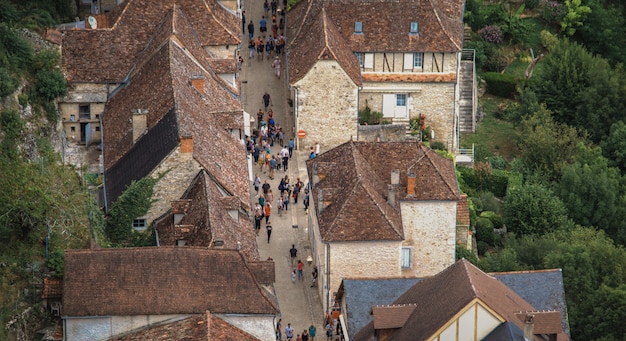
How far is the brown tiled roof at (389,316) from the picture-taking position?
6175 cm

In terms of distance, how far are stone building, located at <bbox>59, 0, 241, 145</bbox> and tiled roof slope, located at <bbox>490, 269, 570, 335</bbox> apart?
987 inches

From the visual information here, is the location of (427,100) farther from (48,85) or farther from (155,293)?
(155,293)

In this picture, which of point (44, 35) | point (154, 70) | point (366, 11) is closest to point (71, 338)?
point (154, 70)

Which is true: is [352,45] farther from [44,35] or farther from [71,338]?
[71,338]

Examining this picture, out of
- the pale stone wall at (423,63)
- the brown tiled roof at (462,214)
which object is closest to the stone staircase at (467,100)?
the pale stone wall at (423,63)

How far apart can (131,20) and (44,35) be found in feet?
16.2

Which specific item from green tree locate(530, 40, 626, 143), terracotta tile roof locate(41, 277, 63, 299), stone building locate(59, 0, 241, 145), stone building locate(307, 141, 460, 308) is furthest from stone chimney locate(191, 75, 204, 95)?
green tree locate(530, 40, 626, 143)

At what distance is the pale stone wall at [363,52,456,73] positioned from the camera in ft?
295

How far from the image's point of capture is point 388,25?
9019 centimetres

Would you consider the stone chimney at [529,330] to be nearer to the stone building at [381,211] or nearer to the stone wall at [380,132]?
the stone building at [381,211]

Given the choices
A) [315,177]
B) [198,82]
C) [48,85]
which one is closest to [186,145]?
[315,177]

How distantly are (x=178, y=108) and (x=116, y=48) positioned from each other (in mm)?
11432

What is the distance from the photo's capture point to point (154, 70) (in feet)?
268

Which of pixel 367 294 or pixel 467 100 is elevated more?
pixel 467 100
